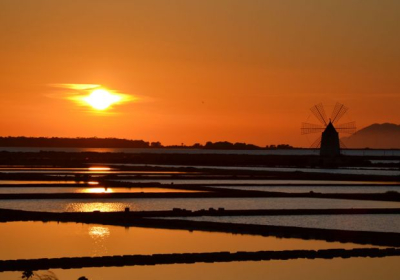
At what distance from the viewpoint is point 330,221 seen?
2083cm

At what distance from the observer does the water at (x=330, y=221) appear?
19609 mm

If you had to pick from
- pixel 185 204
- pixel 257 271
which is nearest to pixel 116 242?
pixel 257 271

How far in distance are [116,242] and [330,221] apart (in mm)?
7271

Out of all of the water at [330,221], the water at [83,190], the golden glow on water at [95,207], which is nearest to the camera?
the water at [330,221]

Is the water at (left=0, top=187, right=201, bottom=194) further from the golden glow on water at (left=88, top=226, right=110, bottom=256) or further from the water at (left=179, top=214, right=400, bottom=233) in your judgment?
the golden glow on water at (left=88, top=226, right=110, bottom=256)

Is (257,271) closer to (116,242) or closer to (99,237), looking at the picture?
(116,242)

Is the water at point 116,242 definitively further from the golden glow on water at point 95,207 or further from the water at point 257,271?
the golden glow on water at point 95,207

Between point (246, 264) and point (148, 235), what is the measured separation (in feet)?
13.7

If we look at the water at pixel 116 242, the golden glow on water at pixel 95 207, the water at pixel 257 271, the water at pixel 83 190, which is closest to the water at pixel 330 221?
the water at pixel 116 242

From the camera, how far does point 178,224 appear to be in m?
19.1

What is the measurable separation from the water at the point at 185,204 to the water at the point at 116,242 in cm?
519

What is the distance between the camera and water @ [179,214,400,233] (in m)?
19.6

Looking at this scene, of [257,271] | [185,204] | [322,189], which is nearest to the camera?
[257,271]

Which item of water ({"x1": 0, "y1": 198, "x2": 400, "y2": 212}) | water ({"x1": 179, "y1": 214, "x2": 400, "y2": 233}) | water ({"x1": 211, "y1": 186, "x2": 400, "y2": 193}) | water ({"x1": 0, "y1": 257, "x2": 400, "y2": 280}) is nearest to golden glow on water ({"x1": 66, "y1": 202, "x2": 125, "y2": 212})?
water ({"x1": 0, "y1": 198, "x2": 400, "y2": 212})
